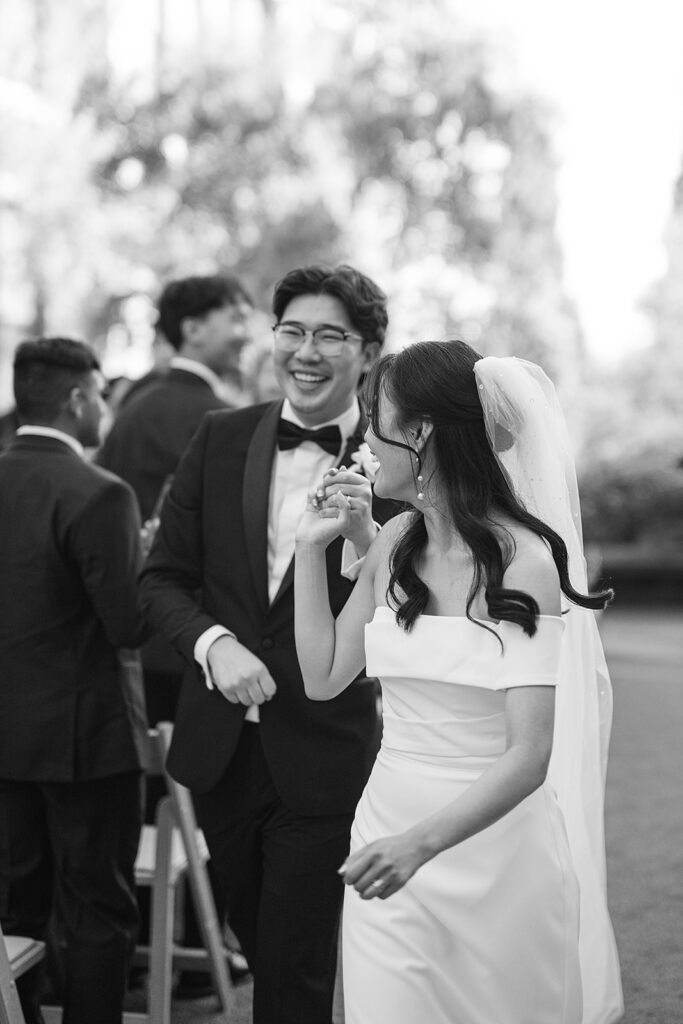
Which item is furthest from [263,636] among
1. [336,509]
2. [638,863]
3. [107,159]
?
[107,159]

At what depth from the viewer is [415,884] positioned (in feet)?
7.48

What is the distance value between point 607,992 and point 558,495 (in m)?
1.23

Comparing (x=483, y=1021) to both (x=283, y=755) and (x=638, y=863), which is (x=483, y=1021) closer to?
(x=283, y=755)

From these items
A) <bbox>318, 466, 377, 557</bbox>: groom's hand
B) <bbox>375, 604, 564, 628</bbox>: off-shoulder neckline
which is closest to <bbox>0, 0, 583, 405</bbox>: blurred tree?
<bbox>318, 466, 377, 557</bbox>: groom's hand

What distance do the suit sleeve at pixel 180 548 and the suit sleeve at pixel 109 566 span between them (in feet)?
0.69

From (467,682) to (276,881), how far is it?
93 centimetres

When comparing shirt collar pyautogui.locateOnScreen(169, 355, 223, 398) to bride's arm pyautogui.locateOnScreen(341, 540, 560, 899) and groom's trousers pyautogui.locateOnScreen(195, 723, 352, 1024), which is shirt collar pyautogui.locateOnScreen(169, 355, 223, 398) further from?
bride's arm pyautogui.locateOnScreen(341, 540, 560, 899)

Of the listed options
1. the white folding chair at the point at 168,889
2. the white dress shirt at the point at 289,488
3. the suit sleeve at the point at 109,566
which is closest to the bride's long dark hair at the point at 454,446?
the white dress shirt at the point at 289,488

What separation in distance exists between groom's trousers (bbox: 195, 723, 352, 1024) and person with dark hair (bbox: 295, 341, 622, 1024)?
1.43 ft

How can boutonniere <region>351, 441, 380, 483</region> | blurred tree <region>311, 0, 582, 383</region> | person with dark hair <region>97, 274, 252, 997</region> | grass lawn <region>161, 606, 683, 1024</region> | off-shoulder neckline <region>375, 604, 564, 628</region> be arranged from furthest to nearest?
blurred tree <region>311, 0, 582, 383</region> < person with dark hair <region>97, 274, 252, 997</region> < grass lawn <region>161, 606, 683, 1024</region> < boutonniere <region>351, 441, 380, 483</region> < off-shoulder neckline <region>375, 604, 564, 628</region>

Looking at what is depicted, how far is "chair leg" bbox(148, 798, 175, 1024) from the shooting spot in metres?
3.54

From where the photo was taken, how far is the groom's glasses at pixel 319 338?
306 cm

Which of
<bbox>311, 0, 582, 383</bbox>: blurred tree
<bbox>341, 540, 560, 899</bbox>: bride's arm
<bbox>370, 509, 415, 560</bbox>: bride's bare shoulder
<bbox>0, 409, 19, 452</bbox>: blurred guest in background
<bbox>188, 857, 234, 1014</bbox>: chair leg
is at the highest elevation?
<bbox>311, 0, 582, 383</bbox>: blurred tree

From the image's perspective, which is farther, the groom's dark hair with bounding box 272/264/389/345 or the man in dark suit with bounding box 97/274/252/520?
the man in dark suit with bounding box 97/274/252/520
